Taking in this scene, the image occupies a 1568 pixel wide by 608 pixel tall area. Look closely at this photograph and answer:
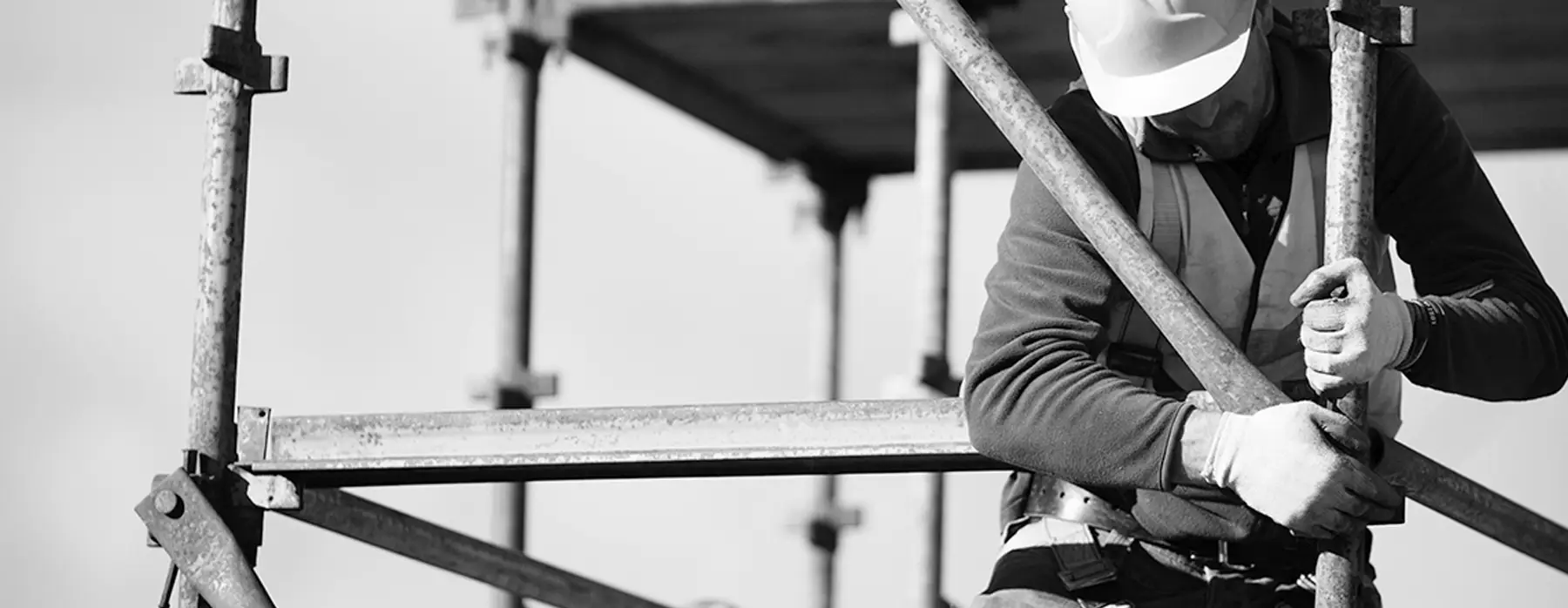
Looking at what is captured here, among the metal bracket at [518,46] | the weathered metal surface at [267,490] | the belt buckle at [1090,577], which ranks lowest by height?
the belt buckle at [1090,577]

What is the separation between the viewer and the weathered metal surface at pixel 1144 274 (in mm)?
3816

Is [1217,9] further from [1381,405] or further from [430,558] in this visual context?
[430,558]

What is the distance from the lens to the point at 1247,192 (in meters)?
4.30

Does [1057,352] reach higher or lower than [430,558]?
higher

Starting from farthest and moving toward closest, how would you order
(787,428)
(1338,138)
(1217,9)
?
1. (787,428)
2. (1217,9)
3. (1338,138)

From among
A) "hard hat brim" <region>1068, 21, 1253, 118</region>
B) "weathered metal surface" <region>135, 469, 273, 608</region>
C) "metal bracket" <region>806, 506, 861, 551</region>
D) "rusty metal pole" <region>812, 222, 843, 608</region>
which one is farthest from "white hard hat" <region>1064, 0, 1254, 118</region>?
"metal bracket" <region>806, 506, 861, 551</region>

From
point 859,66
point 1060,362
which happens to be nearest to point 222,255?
point 1060,362

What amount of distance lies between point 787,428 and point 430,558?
1.06 meters

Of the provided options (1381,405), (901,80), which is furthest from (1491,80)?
(1381,405)

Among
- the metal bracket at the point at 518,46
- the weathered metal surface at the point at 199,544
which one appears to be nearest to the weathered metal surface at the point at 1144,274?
the weathered metal surface at the point at 199,544

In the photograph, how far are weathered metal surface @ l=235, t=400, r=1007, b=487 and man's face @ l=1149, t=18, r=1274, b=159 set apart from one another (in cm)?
68

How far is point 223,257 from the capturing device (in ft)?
16.3

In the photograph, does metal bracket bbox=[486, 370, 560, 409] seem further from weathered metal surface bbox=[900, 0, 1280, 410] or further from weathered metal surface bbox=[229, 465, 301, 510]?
weathered metal surface bbox=[900, 0, 1280, 410]

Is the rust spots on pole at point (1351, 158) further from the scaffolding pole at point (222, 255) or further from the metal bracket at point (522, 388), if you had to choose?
the metal bracket at point (522, 388)
